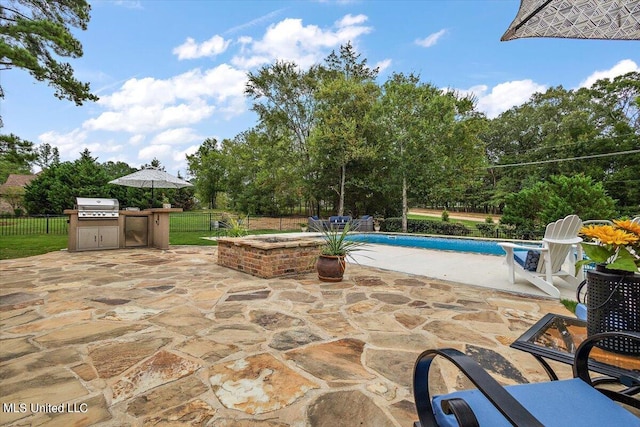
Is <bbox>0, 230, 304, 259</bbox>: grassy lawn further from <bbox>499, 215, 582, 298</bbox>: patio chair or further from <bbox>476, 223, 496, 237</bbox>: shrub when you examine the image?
<bbox>476, 223, 496, 237</bbox>: shrub

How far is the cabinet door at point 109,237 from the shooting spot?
7.96 metres

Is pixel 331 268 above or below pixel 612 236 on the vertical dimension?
below

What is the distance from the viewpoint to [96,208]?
7738mm

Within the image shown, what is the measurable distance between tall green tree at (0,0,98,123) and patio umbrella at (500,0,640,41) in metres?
8.41

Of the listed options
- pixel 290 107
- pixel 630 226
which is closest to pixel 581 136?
pixel 290 107

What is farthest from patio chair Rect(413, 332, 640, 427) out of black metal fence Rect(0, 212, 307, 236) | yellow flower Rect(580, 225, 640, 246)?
black metal fence Rect(0, 212, 307, 236)

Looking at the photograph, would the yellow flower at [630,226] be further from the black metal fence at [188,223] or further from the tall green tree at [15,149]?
the black metal fence at [188,223]

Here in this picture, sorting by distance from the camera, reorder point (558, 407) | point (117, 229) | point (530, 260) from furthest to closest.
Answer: point (117, 229)
point (530, 260)
point (558, 407)

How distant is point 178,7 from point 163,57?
348 cm

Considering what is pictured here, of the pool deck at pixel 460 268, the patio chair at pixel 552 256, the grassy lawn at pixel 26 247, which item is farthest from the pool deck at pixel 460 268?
the grassy lawn at pixel 26 247

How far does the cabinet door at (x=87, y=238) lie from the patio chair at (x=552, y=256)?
8.86 meters

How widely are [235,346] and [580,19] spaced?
4228mm

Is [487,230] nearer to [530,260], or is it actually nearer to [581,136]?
[530,260]

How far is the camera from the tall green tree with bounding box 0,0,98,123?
22.4ft
